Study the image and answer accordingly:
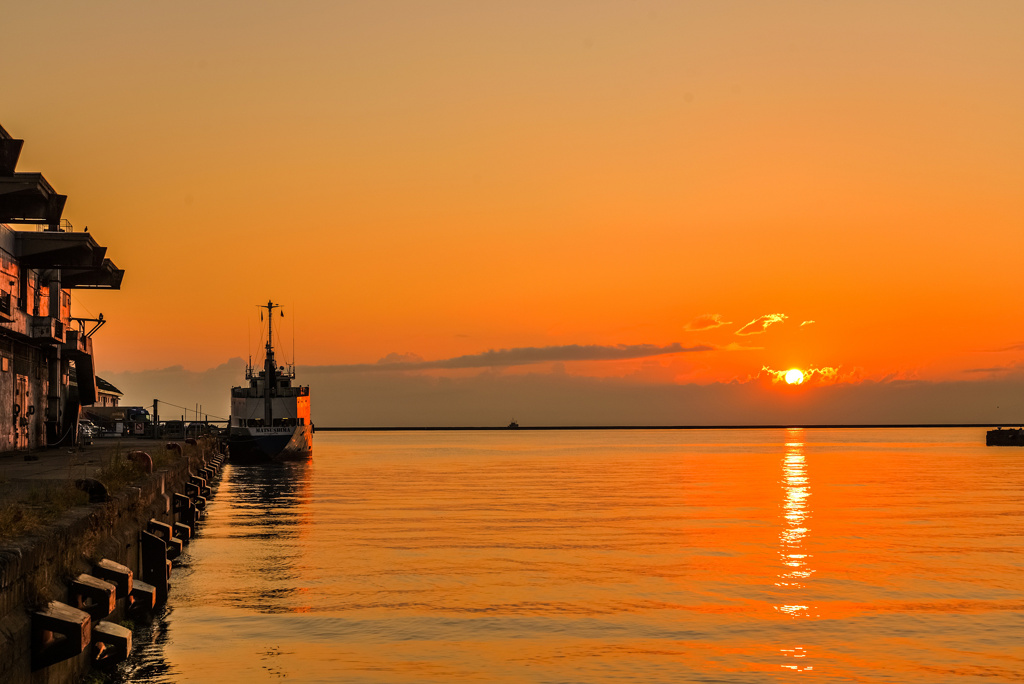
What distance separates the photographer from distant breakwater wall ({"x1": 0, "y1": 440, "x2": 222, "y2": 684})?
1070cm

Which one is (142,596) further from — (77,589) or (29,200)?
(29,200)

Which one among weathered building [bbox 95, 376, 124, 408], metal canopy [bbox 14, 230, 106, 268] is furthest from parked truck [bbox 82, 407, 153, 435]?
metal canopy [bbox 14, 230, 106, 268]

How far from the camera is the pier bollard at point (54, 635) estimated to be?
11.2m

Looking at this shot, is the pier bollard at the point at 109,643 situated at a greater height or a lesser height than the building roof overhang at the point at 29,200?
lesser

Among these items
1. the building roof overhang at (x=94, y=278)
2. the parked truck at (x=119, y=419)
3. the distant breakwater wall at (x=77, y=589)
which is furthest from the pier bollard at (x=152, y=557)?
the parked truck at (x=119, y=419)

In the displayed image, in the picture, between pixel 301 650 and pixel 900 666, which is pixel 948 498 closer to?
pixel 900 666

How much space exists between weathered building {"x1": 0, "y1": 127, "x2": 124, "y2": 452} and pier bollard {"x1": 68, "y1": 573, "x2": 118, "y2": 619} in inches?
1068

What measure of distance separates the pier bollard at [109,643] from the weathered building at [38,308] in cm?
2605

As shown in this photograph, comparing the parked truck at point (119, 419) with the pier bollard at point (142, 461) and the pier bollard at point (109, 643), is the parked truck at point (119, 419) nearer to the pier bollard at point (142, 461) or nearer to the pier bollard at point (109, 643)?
the pier bollard at point (142, 461)

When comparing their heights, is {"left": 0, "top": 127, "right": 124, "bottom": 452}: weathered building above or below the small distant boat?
above

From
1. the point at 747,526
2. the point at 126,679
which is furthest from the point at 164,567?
the point at 747,526

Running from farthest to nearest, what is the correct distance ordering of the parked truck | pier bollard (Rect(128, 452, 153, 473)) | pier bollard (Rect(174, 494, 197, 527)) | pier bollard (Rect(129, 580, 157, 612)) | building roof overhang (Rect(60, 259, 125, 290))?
the parked truck, building roof overhang (Rect(60, 259, 125, 290)), pier bollard (Rect(174, 494, 197, 527)), pier bollard (Rect(128, 452, 153, 473)), pier bollard (Rect(129, 580, 157, 612))

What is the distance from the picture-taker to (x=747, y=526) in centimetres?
3994

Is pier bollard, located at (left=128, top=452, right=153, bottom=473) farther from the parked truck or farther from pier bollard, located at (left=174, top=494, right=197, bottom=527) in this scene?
the parked truck
